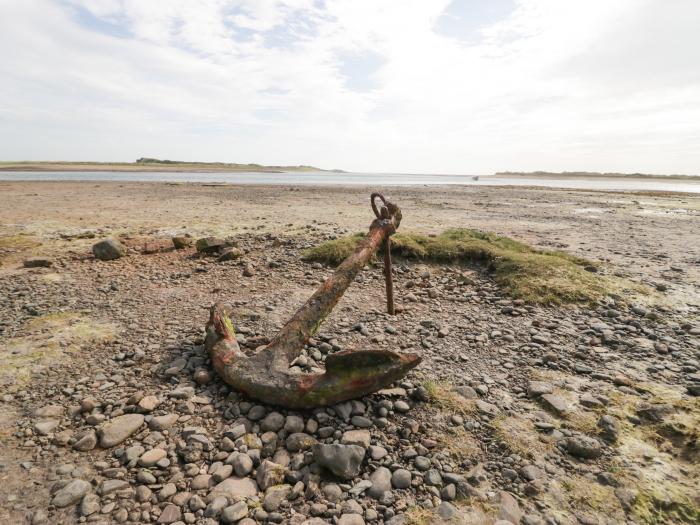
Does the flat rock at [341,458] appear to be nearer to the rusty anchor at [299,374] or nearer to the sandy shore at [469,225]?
the rusty anchor at [299,374]

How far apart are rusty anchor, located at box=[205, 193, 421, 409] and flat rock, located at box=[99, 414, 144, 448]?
75cm

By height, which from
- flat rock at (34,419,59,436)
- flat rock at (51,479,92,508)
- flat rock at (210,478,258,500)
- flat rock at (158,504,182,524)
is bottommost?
flat rock at (210,478,258,500)

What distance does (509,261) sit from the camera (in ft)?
23.9

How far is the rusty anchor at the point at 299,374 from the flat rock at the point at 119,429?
750 mm

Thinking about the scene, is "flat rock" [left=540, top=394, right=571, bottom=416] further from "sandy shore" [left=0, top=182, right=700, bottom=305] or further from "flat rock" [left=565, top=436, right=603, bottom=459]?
"sandy shore" [left=0, top=182, right=700, bottom=305]

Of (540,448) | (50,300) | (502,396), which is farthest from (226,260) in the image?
(540,448)

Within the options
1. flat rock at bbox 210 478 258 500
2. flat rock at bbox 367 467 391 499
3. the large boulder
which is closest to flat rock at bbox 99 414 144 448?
flat rock at bbox 210 478 258 500

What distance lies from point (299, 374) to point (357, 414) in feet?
2.01

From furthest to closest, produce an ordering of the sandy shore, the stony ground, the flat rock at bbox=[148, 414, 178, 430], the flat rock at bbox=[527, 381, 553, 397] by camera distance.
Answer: the sandy shore < the flat rock at bbox=[527, 381, 553, 397] < the flat rock at bbox=[148, 414, 178, 430] < the stony ground

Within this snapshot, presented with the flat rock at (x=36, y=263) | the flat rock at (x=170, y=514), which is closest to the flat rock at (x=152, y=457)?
the flat rock at (x=170, y=514)

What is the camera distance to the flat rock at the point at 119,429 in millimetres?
2834

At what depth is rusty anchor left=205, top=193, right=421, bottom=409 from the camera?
3.08 m

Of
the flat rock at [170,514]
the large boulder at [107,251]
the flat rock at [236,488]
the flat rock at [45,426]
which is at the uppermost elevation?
the large boulder at [107,251]

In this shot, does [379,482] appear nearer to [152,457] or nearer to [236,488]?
[236,488]
